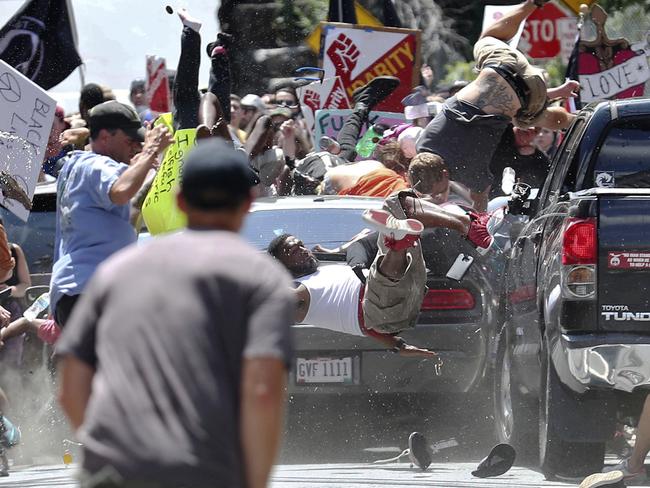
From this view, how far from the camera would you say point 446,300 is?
31.1 feet

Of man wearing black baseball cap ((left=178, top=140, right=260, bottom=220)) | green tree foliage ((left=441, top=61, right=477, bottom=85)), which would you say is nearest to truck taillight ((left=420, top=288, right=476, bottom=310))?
man wearing black baseball cap ((left=178, top=140, right=260, bottom=220))

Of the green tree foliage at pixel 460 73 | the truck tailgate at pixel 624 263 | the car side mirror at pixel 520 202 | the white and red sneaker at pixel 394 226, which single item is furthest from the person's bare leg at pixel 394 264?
the green tree foliage at pixel 460 73

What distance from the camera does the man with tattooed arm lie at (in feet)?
36.9

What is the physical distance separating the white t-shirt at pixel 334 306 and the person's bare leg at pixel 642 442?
72.4 inches

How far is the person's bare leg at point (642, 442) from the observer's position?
8023mm

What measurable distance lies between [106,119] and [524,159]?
5479mm

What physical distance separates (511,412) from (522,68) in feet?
9.54

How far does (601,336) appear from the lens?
7.80m

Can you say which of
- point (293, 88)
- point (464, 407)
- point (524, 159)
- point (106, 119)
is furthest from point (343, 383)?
point (293, 88)

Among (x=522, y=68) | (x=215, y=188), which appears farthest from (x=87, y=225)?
(x=522, y=68)

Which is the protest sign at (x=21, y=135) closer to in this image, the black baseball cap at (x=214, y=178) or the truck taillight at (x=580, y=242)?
the truck taillight at (x=580, y=242)

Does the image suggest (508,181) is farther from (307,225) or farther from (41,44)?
(41,44)

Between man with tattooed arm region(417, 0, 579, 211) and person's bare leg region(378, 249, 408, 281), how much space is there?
→ 2.24 m

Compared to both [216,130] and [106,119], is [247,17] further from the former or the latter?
[106,119]
